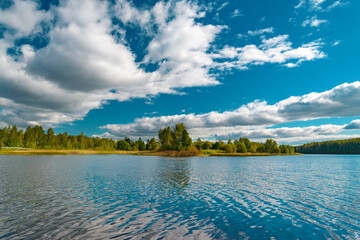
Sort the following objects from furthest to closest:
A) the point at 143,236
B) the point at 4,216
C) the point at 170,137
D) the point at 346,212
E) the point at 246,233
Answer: the point at 170,137, the point at 346,212, the point at 4,216, the point at 246,233, the point at 143,236

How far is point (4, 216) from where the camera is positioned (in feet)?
50.8

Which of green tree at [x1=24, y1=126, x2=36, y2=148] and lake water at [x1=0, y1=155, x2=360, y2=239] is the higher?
green tree at [x1=24, y1=126, x2=36, y2=148]

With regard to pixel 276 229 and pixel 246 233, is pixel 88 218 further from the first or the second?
pixel 276 229

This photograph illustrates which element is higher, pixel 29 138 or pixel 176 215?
pixel 29 138

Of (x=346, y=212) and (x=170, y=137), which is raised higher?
(x=170, y=137)

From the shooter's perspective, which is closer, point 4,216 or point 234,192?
point 4,216

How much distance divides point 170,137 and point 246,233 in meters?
174

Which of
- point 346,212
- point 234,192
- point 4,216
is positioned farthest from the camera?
point 234,192

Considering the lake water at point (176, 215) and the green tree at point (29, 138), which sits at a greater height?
the green tree at point (29, 138)

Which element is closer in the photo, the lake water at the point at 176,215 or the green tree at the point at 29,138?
the lake water at the point at 176,215

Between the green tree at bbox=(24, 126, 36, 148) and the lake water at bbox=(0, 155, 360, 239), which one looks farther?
the green tree at bbox=(24, 126, 36, 148)

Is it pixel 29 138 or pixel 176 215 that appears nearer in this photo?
pixel 176 215

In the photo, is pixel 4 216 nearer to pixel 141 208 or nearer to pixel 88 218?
pixel 88 218

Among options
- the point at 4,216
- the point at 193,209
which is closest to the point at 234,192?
the point at 193,209
